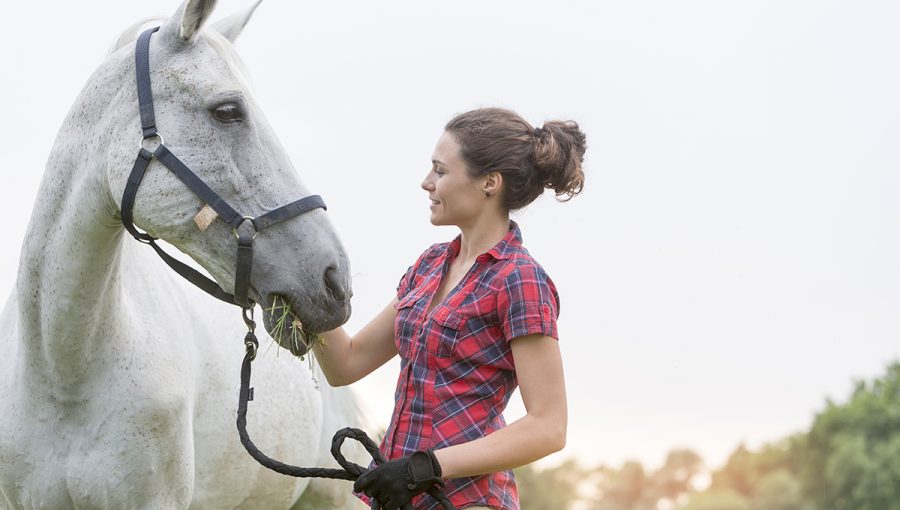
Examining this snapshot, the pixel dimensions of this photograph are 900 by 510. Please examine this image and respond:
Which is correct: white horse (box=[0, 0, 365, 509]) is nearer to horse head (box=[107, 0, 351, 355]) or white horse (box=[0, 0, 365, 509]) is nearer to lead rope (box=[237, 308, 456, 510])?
horse head (box=[107, 0, 351, 355])

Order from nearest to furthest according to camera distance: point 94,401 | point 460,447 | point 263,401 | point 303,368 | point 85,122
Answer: point 460,447
point 85,122
point 94,401
point 263,401
point 303,368

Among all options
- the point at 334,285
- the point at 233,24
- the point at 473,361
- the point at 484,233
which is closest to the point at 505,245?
the point at 484,233

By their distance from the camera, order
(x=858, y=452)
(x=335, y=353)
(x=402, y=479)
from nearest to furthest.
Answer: (x=402, y=479), (x=335, y=353), (x=858, y=452)

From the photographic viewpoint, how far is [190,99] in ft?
9.90

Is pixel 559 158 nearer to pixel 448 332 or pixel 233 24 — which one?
pixel 448 332

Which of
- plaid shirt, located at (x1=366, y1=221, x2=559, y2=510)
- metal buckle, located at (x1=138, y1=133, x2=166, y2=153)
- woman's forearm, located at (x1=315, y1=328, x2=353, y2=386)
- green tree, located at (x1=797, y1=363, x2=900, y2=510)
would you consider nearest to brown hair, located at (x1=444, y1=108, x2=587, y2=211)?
plaid shirt, located at (x1=366, y1=221, x2=559, y2=510)

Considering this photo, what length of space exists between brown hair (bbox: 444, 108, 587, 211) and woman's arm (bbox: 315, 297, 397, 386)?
0.57 m

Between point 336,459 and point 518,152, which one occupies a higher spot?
point 518,152

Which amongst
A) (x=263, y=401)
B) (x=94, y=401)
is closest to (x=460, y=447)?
(x=94, y=401)

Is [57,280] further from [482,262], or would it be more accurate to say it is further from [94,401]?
[482,262]

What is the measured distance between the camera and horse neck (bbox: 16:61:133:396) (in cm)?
313

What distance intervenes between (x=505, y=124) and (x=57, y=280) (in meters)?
1.41

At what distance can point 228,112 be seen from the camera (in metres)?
2.98

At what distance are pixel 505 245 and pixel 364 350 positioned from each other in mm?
653
